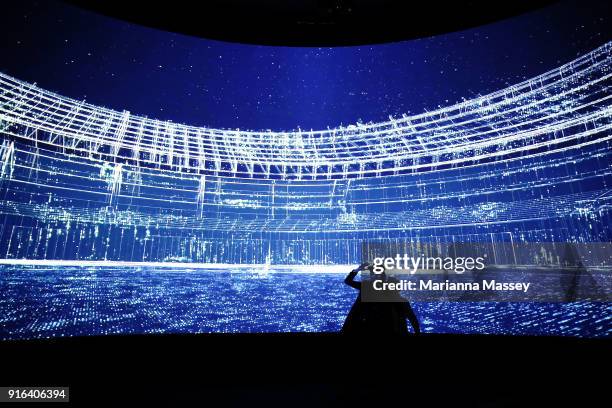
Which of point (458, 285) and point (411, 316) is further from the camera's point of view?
point (458, 285)

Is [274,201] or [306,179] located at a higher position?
[306,179]

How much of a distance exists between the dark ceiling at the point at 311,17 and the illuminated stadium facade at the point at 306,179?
743 mm

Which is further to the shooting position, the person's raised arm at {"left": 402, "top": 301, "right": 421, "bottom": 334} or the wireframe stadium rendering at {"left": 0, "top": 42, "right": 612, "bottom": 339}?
the wireframe stadium rendering at {"left": 0, "top": 42, "right": 612, "bottom": 339}

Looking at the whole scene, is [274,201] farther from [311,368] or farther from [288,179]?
[311,368]

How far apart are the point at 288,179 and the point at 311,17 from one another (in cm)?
153

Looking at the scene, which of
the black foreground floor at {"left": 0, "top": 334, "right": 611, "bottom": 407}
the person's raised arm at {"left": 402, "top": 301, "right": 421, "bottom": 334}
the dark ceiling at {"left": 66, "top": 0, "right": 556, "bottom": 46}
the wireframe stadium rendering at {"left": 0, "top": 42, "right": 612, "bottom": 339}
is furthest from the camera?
the dark ceiling at {"left": 66, "top": 0, "right": 556, "bottom": 46}

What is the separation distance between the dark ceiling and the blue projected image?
0.10 metres

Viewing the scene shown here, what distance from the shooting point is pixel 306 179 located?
10.9ft

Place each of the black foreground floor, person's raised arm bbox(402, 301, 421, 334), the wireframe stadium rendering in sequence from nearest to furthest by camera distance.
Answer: the black foreground floor
person's raised arm bbox(402, 301, 421, 334)
the wireframe stadium rendering

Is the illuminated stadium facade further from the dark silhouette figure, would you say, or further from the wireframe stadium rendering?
the dark silhouette figure

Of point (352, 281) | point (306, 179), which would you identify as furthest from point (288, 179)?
point (352, 281)

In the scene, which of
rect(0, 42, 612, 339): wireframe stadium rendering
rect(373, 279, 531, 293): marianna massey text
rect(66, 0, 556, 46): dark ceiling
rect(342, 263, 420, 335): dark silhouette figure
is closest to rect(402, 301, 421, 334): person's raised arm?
rect(342, 263, 420, 335): dark silhouette figure

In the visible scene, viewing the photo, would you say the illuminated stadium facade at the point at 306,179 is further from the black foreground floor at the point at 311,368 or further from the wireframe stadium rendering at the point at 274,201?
the black foreground floor at the point at 311,368

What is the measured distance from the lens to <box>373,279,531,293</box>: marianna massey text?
2.35 metres
